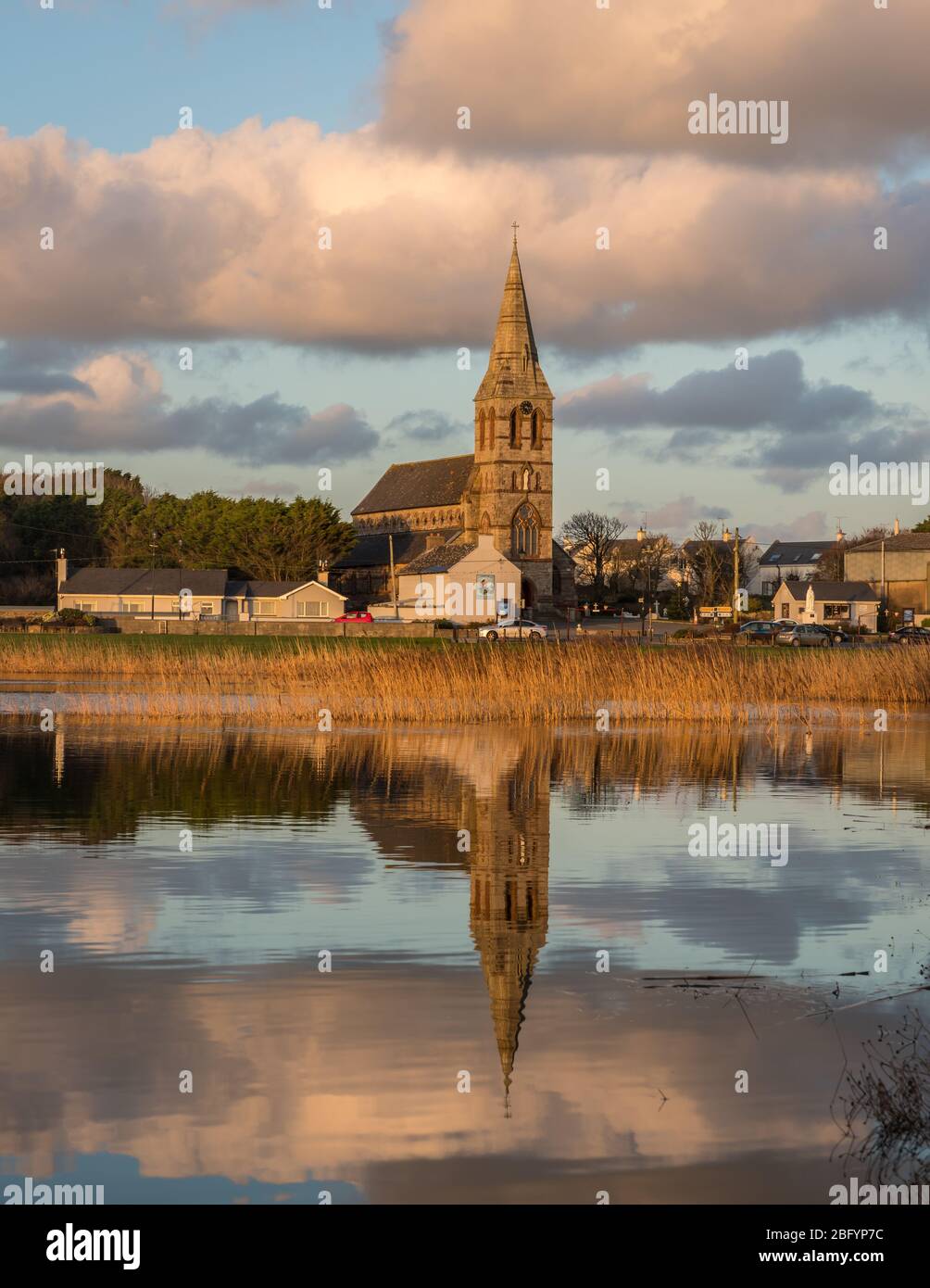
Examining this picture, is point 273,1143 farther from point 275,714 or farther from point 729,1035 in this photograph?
point 275,714

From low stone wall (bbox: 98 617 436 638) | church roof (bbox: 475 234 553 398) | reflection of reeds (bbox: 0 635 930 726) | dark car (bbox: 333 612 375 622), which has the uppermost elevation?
church roof (bbox: 475 234 553 398)

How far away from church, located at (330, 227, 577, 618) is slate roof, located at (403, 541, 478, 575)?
17cm

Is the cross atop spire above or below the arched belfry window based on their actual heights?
above

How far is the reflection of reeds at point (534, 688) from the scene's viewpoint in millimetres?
38750

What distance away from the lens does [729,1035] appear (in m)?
10.5

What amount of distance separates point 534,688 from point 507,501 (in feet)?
363

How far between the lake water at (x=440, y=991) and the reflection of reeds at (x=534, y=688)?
1517 cm

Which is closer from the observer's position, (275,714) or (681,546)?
(275,714)

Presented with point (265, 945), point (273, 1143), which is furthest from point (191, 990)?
point (273, 1143)

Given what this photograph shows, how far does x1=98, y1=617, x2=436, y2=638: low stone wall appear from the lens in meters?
103

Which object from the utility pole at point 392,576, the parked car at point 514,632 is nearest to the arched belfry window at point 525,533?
the utility pole at point 392,576

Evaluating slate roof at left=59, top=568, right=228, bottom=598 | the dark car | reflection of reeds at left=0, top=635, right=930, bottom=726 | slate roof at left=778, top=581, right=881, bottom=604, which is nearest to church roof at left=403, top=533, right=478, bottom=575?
the dark car

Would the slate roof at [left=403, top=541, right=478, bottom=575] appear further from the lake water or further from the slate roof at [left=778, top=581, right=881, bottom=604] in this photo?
the lake water
